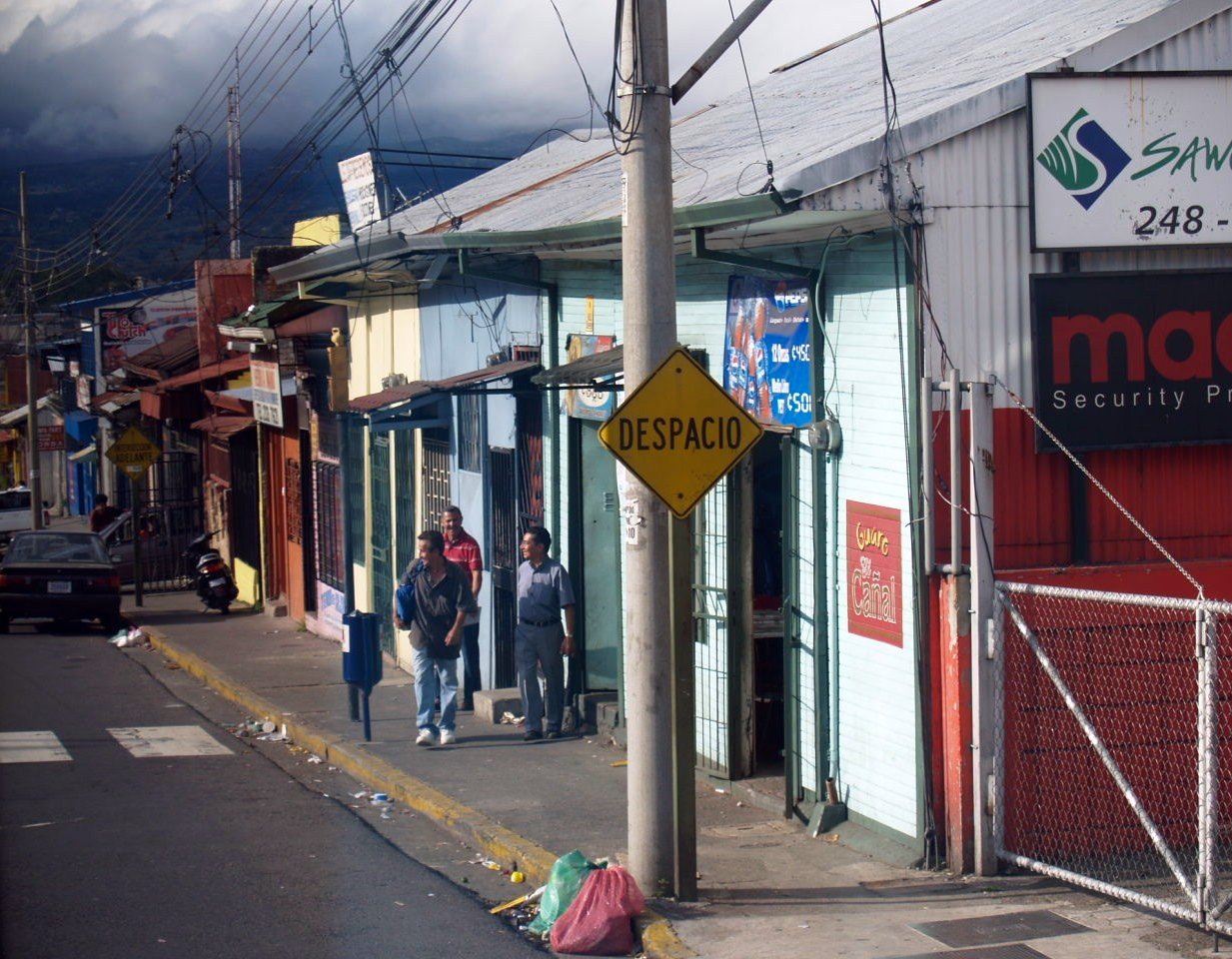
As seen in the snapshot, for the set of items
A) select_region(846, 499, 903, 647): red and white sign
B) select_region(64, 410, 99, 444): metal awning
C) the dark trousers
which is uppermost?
select_region(64, 410, 99, 444): metal awning

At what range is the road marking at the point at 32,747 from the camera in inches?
468

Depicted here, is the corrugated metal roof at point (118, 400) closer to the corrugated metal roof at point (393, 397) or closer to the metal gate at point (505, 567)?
the corrugated metal roof at point (393, 397)

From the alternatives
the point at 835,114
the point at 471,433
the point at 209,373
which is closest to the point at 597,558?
the point at 471,433

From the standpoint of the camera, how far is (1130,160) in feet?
26.1

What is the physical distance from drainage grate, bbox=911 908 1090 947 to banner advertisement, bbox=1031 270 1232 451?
7.98 ft

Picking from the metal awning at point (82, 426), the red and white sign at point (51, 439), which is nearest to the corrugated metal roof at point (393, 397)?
the metal awning at point (82, 426)

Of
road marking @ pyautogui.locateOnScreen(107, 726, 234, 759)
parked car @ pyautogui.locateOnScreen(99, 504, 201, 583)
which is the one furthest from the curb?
parked car @ pyautogui.locateOnScreen(99, 504, 201, 583)

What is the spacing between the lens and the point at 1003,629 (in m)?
7.65

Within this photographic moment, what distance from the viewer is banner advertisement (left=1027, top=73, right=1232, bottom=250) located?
7895 millimetres

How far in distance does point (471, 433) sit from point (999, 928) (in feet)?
28.8

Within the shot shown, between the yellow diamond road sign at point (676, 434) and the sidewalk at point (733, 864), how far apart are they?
2006 mm

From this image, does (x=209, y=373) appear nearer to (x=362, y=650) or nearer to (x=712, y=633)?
(x=362, y=650)

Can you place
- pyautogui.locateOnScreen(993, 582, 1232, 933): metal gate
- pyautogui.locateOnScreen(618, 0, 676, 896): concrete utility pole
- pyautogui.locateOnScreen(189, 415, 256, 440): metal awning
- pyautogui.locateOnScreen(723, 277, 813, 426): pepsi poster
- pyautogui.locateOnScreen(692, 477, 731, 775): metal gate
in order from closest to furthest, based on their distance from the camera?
→ pyautogui.locateOnScreen(618, 0, 676, 896): concrete utility pole → pyautogui.locateOnScreen(993, 582, 1232, 933): metal gate → pyautogui.locateOnScreen(723, 277, 813, 426): pepsi poster → pyautogui.locateOnScreen(692, 477, 731, 775): metal gate → pyautogui.locateOnScreen(189, 415, 256, 440): metal awning

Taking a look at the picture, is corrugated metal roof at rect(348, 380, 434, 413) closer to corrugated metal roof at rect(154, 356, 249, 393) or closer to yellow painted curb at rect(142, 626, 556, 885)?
yellow painted curb at rect(142, 626, 556, 885)
